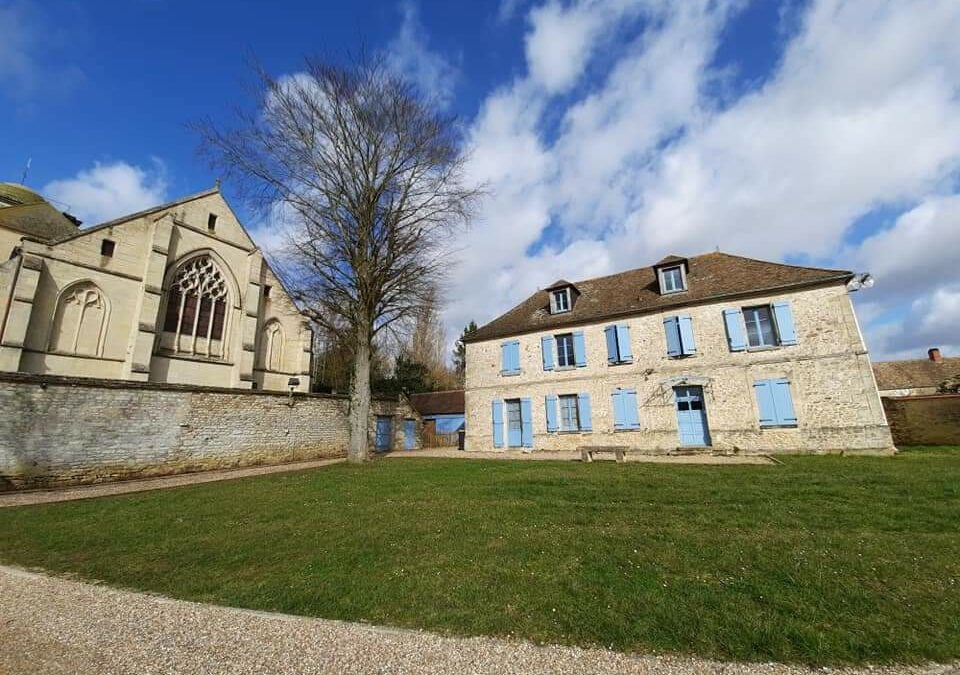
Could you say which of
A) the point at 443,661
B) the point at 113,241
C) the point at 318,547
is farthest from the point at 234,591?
the point at 113,241

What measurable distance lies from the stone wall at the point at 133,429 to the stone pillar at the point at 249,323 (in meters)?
4.18

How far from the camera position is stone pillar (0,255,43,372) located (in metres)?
13.8

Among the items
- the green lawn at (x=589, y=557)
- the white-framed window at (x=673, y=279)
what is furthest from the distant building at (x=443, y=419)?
the green lawn at (x=589, y=557)

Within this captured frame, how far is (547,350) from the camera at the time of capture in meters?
17.2

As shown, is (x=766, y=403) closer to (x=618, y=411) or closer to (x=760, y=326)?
(x=760, y=326)

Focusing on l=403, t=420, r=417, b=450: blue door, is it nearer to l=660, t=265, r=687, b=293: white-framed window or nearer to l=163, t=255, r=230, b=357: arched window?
l=163, t=255, r=230, b=357: arched window

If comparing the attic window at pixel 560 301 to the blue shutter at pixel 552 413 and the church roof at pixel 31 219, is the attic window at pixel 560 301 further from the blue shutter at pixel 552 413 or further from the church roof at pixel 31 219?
the church roof at pixel 31 219

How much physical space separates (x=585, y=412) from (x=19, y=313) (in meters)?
20.0

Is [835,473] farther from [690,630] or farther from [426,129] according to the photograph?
[426,129]

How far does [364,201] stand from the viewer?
15016 mm

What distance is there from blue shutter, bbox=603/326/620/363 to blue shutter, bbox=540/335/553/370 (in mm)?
2282

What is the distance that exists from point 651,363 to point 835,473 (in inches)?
271

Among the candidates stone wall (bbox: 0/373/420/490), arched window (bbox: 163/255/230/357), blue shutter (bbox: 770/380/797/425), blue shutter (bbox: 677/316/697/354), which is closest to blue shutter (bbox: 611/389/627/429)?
blue shutter (bbox: 677/316/697/354)

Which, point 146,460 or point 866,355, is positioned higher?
point 866,355
